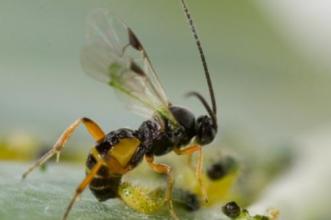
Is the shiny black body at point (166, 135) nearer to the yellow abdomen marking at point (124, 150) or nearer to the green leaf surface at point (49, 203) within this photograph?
the yellow abdomen marking at point (124, 150)

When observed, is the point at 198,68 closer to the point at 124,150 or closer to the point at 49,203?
the point at 124,150

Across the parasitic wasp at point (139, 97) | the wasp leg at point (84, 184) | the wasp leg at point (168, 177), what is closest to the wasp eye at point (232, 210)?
the wasp leg at point (168, 177)

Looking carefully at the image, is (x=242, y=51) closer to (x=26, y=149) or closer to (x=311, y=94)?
(x=311, y=94)

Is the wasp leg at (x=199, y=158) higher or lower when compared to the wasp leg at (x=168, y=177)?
higher

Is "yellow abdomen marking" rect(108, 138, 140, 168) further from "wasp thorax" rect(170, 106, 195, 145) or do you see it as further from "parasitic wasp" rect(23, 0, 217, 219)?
"wasp thorax" rect(170, 106, 195, 145)

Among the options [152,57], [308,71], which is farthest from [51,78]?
[308,71]
